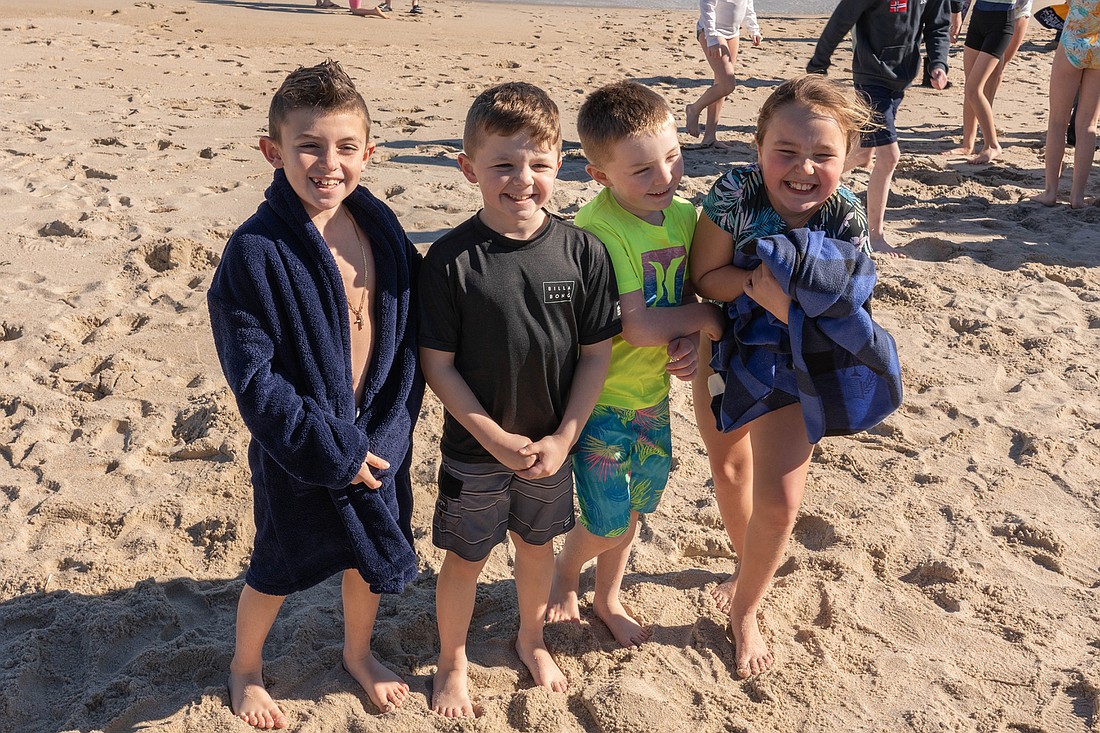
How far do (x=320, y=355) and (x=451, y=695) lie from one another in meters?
1.06

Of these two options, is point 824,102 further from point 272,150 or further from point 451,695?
point 451,695

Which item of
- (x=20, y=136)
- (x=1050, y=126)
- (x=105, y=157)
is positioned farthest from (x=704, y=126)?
(x=20, y=136)

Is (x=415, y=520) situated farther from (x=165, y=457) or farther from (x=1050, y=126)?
(x=1050, y=126)

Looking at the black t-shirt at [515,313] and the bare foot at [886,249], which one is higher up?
the black t-shirt at [515,313]

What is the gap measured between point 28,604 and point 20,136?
17.4ft

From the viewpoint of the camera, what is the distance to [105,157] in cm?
664

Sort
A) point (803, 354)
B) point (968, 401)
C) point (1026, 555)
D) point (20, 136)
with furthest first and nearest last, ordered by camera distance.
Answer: point (20, 136)
point (968, 401)
point (1026, 555)
point (803, 354)

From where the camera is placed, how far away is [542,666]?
273 centimetres

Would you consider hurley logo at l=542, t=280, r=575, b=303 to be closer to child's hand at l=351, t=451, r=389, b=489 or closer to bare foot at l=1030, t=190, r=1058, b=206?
child's hand at l=351, t=451, r=389, b=489

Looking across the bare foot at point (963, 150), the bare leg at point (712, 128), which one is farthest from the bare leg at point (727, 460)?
the bare foot at point (963, 150)

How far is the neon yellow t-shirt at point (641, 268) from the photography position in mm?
2475

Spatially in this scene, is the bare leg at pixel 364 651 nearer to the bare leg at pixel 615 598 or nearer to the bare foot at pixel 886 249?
the bare leg at pixel 615 598

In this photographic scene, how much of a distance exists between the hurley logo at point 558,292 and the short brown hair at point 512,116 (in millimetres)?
335

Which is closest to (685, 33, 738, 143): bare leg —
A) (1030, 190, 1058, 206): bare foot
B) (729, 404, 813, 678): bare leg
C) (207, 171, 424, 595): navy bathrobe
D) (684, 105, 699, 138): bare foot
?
(684, 105, 699, 138): bare foot
